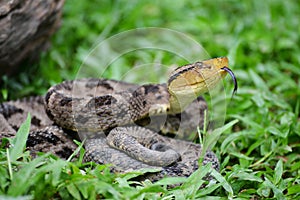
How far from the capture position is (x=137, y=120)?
4582 mm

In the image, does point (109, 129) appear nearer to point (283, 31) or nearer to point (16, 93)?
point (16, 93)

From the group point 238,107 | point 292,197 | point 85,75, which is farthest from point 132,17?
point 292,197

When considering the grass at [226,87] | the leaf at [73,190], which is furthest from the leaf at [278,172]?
the leaf at [73,190]

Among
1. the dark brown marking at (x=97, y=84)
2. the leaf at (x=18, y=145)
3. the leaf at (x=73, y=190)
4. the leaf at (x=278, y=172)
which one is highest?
the dark brown marking at (x=97, y=84)

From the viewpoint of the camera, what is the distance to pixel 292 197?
375cm

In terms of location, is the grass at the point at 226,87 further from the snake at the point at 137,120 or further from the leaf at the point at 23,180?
the snake at the point at 137,120

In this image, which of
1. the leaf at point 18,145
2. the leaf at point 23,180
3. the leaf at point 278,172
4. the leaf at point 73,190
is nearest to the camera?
the leaf at point 23,180

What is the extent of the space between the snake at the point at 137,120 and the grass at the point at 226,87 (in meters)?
0.29

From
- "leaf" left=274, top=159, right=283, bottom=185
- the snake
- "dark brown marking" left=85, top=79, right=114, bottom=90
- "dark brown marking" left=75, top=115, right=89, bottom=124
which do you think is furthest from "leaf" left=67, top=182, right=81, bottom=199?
"dark brown marking" left=85, top=79, right=114, bottom=90

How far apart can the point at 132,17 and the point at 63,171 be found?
4527 mm

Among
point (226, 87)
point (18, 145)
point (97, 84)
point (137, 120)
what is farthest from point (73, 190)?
point (226, 87)

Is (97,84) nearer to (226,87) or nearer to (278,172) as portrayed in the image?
(226,87)

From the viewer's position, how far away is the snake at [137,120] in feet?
13.0

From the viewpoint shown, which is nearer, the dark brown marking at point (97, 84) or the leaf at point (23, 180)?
the leaf at point (23, 180)
